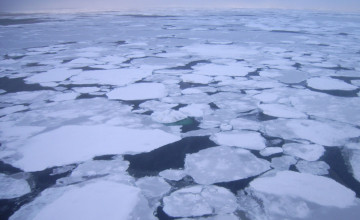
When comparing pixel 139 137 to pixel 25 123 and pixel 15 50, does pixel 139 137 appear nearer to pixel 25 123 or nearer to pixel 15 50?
pixel 25 123

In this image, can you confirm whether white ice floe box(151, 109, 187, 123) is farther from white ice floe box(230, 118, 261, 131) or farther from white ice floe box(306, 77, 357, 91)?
white ice floe box(306, 77, 357, 91)

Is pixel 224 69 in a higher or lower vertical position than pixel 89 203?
higher

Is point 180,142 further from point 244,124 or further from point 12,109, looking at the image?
point 12,109

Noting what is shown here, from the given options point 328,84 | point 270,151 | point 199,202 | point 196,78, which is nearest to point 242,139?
point 270,151

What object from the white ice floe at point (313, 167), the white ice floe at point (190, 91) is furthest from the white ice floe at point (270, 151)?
the white ice floe at point (190, 91)

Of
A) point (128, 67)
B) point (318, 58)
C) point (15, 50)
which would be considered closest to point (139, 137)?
point (128, 67)

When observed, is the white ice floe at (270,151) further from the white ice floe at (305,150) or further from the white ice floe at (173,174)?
the white ice floe at (173,174)
